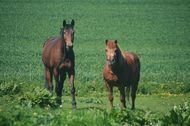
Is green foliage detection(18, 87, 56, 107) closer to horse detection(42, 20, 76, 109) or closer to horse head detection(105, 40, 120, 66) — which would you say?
horse detection(42, 20, 76, 109)

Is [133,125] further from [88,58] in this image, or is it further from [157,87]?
[88,58]

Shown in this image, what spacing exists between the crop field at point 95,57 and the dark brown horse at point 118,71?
1091mm

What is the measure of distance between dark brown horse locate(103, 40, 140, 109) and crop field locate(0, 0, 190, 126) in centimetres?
109

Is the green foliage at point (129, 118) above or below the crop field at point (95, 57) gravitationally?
above

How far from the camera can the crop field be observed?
1356cm

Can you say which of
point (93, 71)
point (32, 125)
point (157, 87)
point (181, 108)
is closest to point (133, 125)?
point (181, 108)

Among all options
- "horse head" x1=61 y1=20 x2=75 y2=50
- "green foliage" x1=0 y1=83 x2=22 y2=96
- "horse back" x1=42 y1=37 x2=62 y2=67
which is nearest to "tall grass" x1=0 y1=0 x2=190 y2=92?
"green foliage" x1=0 y1=83 x2=22 y2=96

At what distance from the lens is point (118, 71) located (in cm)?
2058

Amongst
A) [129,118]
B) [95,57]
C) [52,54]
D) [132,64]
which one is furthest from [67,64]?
[95,57]

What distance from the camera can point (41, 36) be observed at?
161 ft

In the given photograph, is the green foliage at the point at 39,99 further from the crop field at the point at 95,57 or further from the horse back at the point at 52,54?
the horse back at the point at 52,54

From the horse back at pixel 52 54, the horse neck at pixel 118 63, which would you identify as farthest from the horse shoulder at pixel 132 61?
the horse back at pixel 52 54

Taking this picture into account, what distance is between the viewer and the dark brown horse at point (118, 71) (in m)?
19.7

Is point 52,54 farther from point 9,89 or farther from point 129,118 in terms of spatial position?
point 129,118
